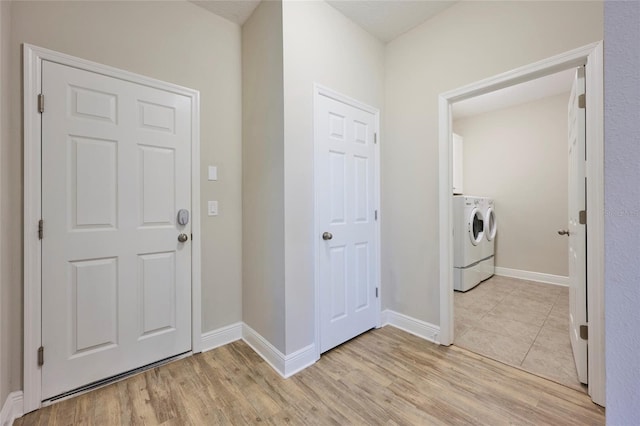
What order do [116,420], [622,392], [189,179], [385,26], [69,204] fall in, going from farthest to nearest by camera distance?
1. [385,26]
2. [189,179]
3. [69,204]
4. [116,420]
5. [622,392]

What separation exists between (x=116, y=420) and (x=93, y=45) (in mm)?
2159

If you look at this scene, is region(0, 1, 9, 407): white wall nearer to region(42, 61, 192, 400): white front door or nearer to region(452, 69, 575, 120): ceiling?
region(42, 61, 192, 400): white front door

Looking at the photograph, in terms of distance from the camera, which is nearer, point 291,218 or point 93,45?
point 93,45

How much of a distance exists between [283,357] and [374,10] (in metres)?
2.68

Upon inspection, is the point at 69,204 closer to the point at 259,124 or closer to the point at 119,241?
the point at 119,241

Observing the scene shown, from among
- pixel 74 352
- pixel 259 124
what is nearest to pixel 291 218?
pixel 259 124

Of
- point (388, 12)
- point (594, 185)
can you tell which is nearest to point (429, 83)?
point (388, 12)

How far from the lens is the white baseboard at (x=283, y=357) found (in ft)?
5.64

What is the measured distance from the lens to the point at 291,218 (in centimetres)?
177

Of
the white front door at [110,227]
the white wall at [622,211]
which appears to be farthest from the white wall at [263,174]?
the white wall at [622,211]

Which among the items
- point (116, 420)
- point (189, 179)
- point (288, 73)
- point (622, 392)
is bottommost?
point (116, 420)

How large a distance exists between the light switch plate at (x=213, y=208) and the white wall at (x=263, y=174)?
217 mm

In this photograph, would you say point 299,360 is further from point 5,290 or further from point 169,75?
point 169,75

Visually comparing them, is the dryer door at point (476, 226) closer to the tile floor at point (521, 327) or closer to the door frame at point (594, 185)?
the tile floor at point (521, 327)
